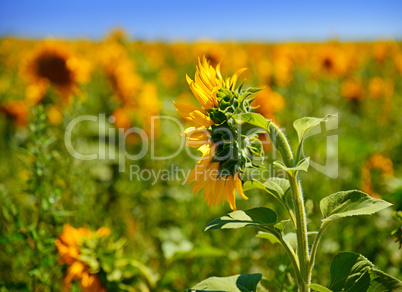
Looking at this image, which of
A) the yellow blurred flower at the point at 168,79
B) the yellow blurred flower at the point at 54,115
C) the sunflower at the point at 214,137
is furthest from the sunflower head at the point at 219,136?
the yellow blurred flower at the point at 168,79

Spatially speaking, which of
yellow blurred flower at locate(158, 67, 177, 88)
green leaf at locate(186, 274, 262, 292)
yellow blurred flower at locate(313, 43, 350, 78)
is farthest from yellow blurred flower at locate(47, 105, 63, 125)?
yellow blurred flower at locate(313, 43, 350, 78)

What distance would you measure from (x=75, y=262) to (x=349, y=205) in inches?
40.6

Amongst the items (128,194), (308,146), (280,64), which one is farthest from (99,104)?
(308,146)

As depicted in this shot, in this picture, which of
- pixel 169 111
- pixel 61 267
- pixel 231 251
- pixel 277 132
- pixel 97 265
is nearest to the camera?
pixel 277 132

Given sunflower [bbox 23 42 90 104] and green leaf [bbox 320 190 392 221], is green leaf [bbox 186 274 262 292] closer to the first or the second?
green leaf [bbox 320 190 392 221]

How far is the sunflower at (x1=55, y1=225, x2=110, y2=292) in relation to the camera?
1323 millimetres

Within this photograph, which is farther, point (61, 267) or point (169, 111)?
point (169, 111)

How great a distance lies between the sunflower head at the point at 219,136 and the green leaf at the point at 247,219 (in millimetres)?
48

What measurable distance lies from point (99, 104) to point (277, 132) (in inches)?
137

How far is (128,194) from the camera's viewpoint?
2576mm

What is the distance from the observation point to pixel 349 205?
2.55 feet

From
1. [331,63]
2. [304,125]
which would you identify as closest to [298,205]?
[304,125]

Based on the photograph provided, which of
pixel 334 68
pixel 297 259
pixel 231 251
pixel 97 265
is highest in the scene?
pixel 334 68

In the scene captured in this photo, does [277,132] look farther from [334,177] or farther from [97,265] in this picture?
[334,177]
